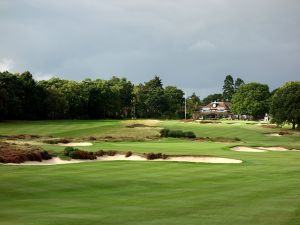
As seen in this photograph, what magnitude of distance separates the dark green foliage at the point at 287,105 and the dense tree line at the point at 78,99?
49.9 m

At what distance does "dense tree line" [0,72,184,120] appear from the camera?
101188mm

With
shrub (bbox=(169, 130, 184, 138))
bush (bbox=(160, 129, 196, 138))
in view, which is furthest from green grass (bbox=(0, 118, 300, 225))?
shrub (bbox=(169, 130, 184, 138))

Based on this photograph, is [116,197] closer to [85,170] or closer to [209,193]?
[209,193]

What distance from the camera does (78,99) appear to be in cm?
12181

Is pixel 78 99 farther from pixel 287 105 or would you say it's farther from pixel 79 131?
pixel 287 105

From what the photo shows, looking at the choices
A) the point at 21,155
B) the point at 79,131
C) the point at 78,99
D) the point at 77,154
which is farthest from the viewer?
the point at 78,99

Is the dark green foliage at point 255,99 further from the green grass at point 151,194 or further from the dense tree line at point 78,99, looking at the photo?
the green grass at point 151,194

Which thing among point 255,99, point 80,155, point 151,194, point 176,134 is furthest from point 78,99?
point 151,194

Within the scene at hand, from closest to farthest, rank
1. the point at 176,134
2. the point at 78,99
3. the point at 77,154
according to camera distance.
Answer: the point at 77,154 → the point at 176,134 → the point at 78,99

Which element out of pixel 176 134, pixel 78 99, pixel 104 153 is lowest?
pixel 104 153

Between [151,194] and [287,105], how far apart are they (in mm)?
69419

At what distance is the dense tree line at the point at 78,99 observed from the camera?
101m

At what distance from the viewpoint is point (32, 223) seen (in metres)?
12.7

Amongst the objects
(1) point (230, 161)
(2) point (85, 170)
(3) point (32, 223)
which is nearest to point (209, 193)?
(3) point (32, 223)
